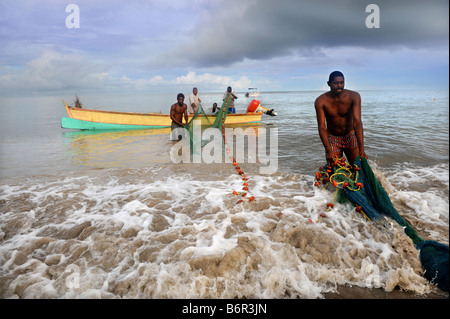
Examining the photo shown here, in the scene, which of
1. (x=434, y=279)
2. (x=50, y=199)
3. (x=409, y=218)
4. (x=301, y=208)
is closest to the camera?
(x=434, y=279)

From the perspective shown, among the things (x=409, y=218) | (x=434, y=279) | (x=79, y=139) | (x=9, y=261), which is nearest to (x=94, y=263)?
(x=9, y=261)

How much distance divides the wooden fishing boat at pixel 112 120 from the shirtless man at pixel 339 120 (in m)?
9.13

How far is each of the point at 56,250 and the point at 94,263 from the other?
2.09ft

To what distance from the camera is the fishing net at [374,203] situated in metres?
2.28

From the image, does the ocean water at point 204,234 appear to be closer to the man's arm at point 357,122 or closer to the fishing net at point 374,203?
the fishing net at point 374,203

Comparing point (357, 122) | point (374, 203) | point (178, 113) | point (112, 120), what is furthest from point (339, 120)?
point (112, 120)

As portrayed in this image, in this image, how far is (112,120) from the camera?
1301cm

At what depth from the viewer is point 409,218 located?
350 centimetres

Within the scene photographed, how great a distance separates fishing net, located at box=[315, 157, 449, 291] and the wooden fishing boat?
32.1 ft

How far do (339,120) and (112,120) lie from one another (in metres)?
11.9

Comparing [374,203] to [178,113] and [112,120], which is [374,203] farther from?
[112,120]

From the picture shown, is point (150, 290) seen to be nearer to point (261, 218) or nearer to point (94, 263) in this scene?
point (94, 263)

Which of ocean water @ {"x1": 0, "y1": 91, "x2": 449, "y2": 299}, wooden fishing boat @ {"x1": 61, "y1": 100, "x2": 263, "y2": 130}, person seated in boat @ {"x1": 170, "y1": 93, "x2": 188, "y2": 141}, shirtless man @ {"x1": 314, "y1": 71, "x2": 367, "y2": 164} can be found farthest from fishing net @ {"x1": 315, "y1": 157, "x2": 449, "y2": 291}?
wooden fishing boat @ {"x1": 61, "y1": 100, "x2": 263, "y2": 130}
